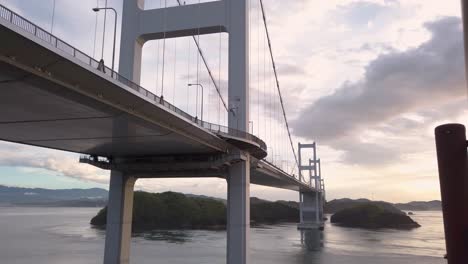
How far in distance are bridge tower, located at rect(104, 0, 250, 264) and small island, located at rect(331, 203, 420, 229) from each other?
2827 inches

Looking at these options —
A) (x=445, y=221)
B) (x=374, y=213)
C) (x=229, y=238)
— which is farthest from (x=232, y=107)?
(x=374, y=213)

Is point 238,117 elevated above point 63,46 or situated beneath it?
elevated above

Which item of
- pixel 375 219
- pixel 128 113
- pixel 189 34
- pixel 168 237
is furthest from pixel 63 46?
pixel 375 219

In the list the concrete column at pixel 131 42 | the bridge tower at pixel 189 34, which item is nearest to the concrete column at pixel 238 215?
the bridge tower at pixel 189 34

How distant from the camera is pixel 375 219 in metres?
89.8

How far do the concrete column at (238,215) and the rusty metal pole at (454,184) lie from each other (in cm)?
2127

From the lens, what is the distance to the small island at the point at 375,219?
88938 mm

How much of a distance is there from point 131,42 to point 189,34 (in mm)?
3071

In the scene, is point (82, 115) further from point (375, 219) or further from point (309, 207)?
point (375, 219)

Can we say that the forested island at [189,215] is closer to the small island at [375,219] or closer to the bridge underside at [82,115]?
the small island at [375,219]

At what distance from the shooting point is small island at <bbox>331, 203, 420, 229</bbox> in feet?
292

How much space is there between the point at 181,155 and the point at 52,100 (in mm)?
11830

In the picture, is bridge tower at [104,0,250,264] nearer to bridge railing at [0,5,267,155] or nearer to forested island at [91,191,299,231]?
bridge railing at [0,5,267,155]

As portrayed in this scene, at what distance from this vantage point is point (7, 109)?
491 inches
